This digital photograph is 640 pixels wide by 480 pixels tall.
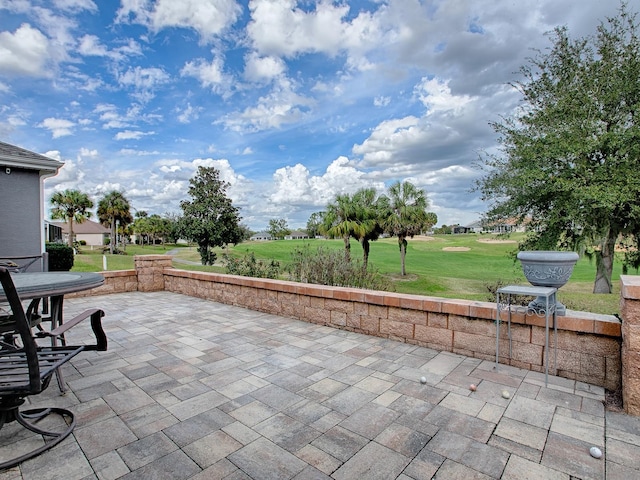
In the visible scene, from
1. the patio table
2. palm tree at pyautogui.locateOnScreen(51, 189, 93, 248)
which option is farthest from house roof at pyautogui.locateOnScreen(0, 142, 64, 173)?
A: palm tree at pyautogui.locateOnScreen(51, 189, 93, 248)

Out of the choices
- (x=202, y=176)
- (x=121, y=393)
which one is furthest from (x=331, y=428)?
(x=202, y=176)

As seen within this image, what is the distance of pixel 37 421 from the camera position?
204 centimetres

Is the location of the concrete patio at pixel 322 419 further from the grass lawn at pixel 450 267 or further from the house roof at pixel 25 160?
the house roof at pixel 25 160

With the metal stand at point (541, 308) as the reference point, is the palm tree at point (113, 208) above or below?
above

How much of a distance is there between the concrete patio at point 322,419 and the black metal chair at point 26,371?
10 centimetres

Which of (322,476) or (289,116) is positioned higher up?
(289,116)

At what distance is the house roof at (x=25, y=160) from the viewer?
8.09m

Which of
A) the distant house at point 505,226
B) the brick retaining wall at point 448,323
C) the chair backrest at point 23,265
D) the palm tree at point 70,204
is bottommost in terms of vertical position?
the brick retaining wall at point 448,323

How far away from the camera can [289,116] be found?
1271 cm

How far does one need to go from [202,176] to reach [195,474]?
64.0 feet

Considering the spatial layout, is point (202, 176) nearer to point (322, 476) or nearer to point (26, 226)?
point (26, 226)

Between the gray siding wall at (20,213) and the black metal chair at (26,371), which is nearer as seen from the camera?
the black metal chair at (26,371)

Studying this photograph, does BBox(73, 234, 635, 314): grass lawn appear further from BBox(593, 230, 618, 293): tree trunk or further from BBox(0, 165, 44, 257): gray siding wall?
BBox(0, 165, 44, 257): gray siding wall

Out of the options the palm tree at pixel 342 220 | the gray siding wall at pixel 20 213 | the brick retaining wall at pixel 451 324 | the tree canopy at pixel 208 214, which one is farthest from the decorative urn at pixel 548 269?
the tree canopy at pixel 208 214
